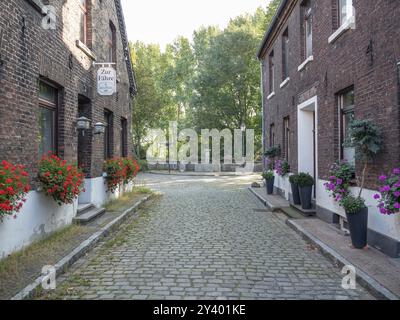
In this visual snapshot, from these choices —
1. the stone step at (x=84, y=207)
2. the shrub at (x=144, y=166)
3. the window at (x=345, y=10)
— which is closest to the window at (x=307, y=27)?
the window at (x=345, y=10)

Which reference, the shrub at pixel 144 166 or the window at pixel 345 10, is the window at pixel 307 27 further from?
the shrub at pixel 144 166

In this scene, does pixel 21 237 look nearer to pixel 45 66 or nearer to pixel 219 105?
pixel 45 66

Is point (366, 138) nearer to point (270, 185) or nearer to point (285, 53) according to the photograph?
point (285, 53)

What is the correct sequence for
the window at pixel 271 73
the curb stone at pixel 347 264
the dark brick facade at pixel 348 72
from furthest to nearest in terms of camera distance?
the window at pixel 271 73 → the dark brick facade at pixel 348 72 → the curb stone at pixel 347 264

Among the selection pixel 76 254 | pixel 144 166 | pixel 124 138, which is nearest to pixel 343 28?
pixel 76 254

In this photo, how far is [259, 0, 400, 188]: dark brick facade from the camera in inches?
240

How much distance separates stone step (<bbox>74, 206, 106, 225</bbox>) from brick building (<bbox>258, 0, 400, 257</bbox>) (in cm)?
534

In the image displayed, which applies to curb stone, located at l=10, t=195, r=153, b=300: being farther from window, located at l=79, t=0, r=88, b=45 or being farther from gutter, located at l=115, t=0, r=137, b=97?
gutter, located at l=115, t=0, r=137, b=97

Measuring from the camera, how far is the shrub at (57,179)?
7145 mm

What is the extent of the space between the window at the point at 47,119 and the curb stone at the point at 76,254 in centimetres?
194

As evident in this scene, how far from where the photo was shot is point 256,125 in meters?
35.9

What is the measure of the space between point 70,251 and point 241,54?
31.1 metres

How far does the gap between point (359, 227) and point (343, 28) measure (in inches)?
153

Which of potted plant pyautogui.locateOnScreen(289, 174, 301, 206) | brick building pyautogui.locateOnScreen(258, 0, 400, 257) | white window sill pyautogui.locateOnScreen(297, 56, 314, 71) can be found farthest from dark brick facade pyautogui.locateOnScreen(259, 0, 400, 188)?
potted plant pyautogui.locateOnScreen(289, 174, 301, 206)
